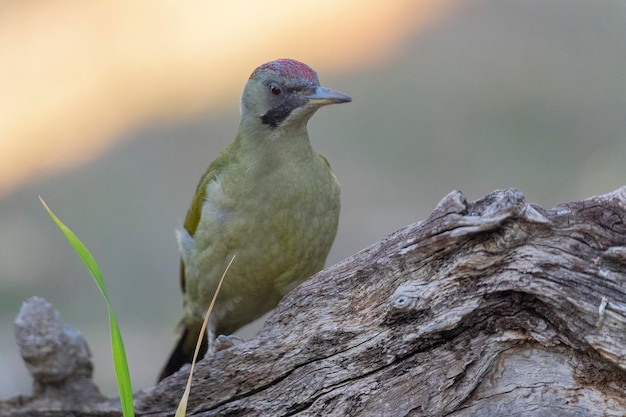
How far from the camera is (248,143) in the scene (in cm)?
470

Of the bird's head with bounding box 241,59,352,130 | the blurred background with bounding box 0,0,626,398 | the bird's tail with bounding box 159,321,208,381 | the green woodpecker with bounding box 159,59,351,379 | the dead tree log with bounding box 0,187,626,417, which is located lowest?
the dead tree log with bounding box 0,187,626,417

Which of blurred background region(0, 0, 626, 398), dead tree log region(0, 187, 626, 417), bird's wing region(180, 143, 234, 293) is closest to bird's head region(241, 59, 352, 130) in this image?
bird's wing region(180, 143, 234, 293)

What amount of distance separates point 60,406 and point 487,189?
541cm

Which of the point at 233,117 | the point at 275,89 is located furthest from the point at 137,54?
the point at 275,89

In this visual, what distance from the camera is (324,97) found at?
441 cm

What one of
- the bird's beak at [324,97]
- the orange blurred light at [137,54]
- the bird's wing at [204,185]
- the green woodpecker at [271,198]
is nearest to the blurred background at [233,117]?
the orange blurred light at [137,54]

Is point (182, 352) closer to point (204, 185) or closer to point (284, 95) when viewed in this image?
point (204, 185)

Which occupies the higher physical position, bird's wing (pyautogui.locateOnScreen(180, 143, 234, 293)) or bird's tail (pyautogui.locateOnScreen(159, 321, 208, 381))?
bird's wing (pyautogui.locateOnScreen(180, 143, 234, 293))

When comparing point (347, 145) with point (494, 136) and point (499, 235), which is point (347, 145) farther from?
point (499, 235)

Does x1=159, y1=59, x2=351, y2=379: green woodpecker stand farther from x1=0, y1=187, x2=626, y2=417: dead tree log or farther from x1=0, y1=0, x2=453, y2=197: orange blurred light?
x1=0, y1=0, x2=453, y2=197: orange blurred light

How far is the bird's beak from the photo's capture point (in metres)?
4.32

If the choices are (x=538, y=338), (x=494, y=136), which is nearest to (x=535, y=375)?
(x=538, y=338)

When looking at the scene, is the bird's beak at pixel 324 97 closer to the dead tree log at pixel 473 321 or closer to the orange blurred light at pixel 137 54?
the dead tree log at pixel 473 321

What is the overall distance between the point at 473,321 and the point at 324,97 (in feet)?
5.12
